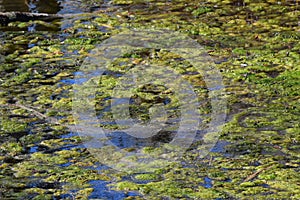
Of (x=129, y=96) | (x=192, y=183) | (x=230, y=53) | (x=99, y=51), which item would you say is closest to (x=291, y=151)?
(x=192, y=183)

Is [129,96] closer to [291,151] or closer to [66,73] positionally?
[66,73]

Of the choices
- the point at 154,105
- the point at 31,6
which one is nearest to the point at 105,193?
the point at 154,105

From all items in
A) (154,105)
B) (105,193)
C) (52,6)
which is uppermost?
(52,6)

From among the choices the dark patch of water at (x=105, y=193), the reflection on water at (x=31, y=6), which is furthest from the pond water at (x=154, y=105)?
the reflection on water at (x=31, y=6)

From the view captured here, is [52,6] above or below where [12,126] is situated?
above

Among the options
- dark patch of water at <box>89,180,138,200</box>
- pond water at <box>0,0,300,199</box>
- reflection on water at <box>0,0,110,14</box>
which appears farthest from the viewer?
reflection on water at <box>0,0,110,14</box>

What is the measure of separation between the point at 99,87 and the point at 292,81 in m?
1.53

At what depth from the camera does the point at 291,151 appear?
4.20 meters

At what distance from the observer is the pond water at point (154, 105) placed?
12.9ft

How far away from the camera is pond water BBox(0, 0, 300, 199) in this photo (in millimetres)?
3934

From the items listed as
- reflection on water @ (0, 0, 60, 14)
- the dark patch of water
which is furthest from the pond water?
reflection on water @ (0, 0, 60, 14)

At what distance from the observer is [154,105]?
16.7 ft

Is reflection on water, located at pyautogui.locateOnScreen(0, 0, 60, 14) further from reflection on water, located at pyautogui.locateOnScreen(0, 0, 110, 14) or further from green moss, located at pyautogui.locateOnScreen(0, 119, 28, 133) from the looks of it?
green moss, located at pyautogui.locateOnScreen(0, 119, 28, 133)

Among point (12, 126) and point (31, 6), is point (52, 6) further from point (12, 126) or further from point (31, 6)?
point (12, 126)
